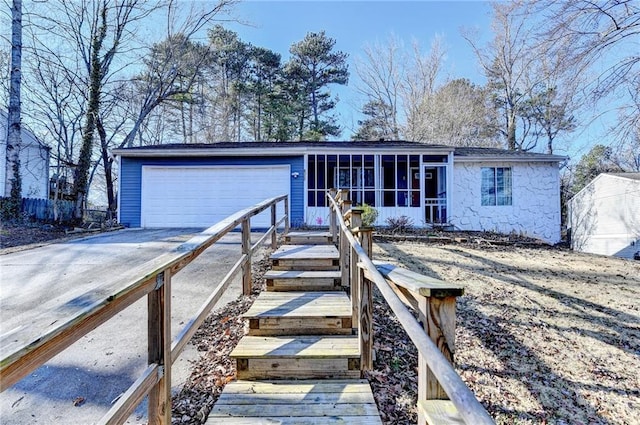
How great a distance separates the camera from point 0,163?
1485cm

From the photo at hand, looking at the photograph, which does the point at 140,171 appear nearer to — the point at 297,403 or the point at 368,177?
the point at 368,177

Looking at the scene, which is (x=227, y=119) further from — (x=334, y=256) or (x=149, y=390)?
(x=149, y=390)

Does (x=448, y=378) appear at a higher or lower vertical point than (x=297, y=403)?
higher

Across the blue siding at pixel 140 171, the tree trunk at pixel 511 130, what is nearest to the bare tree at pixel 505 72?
the tree trunk at pixel 511 130

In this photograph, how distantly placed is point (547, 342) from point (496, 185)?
10206mm

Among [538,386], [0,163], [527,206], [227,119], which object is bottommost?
[538,386]

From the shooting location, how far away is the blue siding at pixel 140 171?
11.4 meters

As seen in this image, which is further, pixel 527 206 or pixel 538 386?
pixel 527 206

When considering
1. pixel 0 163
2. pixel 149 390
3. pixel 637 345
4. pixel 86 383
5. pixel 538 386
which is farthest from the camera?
pixel 0 163

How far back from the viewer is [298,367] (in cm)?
254

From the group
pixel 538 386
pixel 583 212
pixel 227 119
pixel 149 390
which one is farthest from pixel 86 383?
pixel 227 119

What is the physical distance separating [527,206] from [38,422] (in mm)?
13862

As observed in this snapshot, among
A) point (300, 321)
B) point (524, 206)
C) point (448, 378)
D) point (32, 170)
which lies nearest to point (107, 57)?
point (32, 170)

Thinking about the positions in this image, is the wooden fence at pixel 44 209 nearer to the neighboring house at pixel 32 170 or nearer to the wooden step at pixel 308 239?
the neighboring house at pixel 32 170
